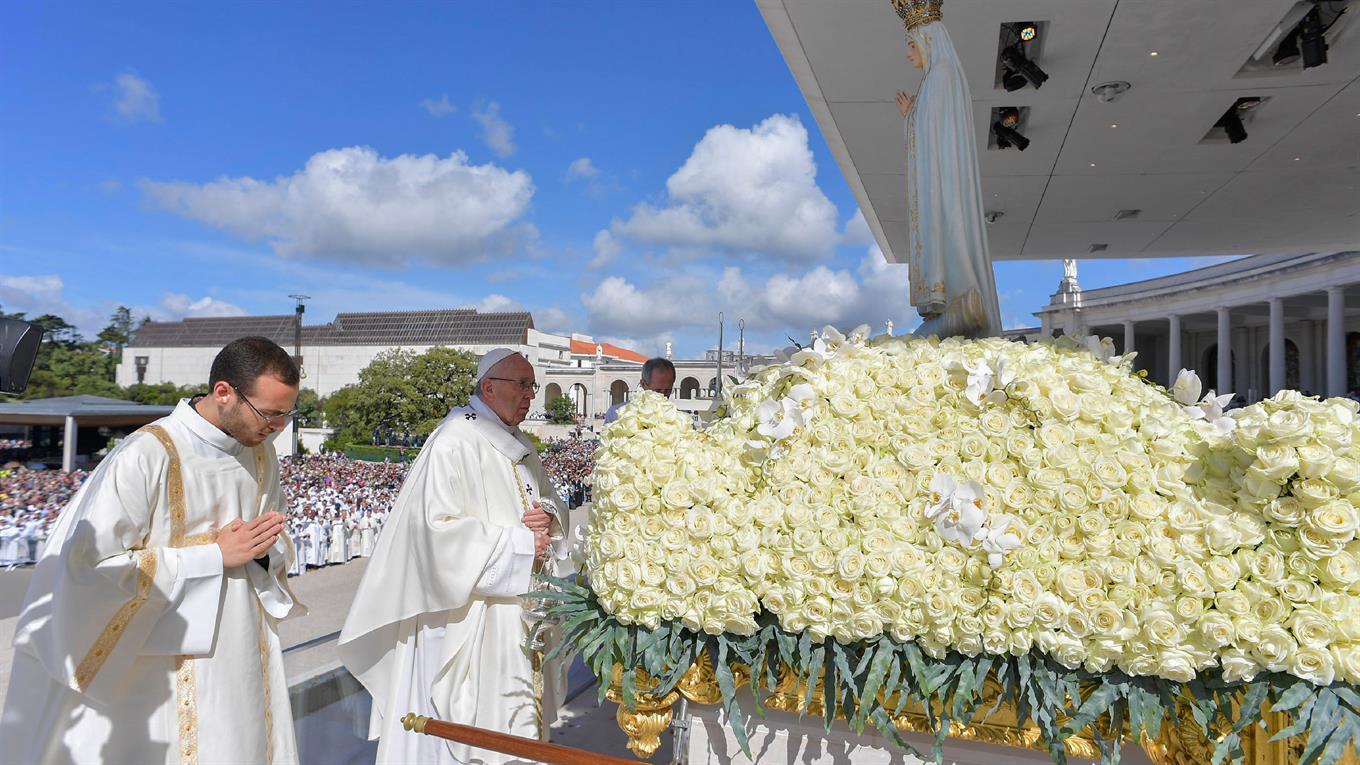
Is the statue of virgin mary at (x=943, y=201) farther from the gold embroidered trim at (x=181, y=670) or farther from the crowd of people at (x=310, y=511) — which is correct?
the crowd of people at (x=310, y=511)

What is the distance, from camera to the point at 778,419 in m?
2.24

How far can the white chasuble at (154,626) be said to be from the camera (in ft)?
7.91

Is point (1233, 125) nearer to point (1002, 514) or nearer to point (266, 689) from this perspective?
point (1002, 514)

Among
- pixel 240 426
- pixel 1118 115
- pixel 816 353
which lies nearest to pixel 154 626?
pixel 240 426

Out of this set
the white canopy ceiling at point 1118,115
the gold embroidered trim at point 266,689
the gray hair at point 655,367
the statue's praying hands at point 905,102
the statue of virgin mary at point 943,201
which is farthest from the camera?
the white canopy ceiling at point 1118,115

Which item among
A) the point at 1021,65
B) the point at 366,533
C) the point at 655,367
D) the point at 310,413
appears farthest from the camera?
the point at 310,413

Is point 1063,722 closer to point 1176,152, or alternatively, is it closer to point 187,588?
point 187,588

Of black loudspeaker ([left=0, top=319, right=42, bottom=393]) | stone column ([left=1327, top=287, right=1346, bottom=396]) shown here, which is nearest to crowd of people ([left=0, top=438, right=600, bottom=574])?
black loudspeaker ([left=0, top=319, right=42, bottom=393])

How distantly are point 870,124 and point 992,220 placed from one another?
15.6 feet

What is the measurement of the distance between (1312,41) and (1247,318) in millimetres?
45062

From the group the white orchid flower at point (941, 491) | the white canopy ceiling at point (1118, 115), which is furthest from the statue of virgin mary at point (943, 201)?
the white canopy ceiling at point (1118, 115)

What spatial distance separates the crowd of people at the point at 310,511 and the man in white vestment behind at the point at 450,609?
5827 millimetres

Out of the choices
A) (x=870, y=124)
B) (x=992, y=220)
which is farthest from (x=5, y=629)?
(x=992, y=220)

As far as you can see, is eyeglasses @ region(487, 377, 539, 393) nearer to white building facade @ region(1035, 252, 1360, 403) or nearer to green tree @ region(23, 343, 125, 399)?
white building facade @ region(1035, 252, 1360, 403)
